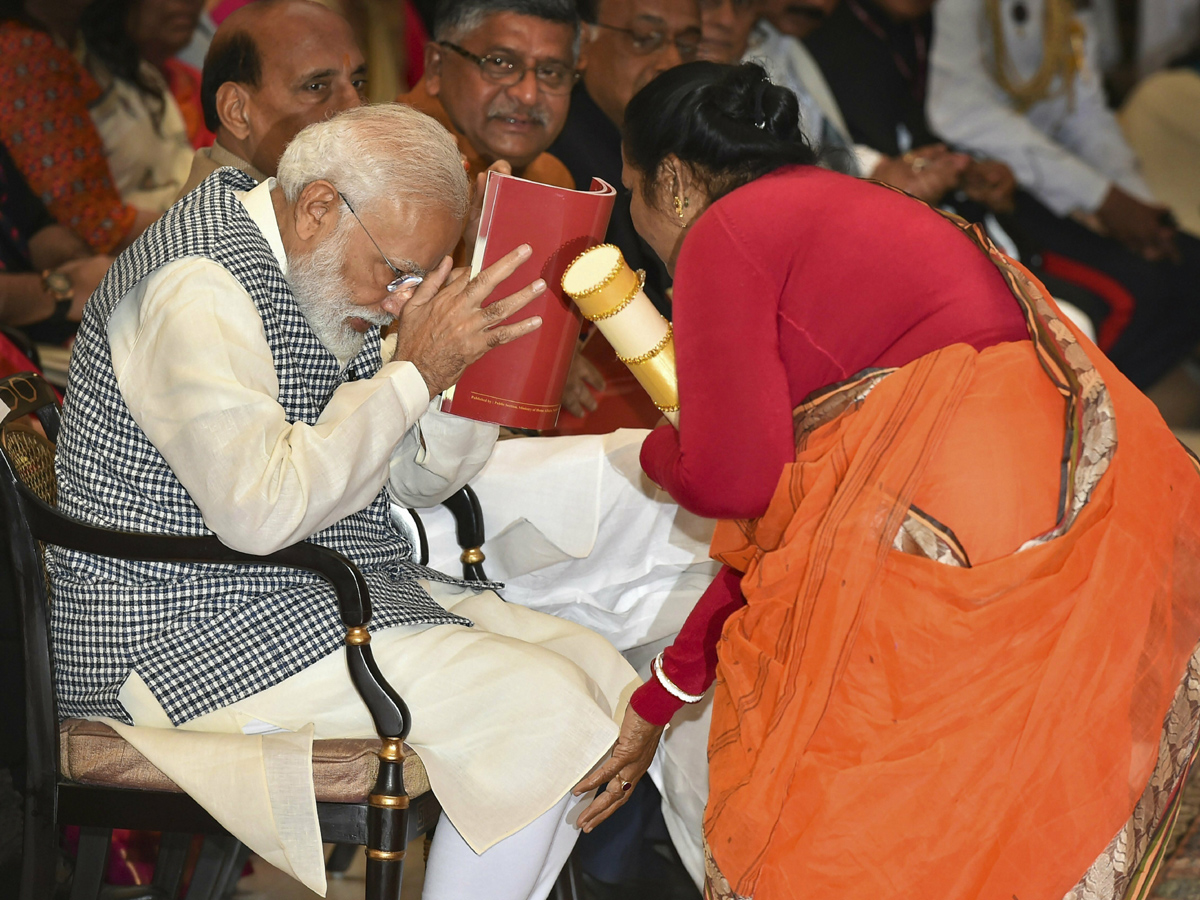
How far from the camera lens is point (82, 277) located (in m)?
3.08

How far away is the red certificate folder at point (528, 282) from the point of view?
Answer: 167cm

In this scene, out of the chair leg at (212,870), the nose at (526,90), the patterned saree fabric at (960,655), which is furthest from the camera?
the nose at (526,90)

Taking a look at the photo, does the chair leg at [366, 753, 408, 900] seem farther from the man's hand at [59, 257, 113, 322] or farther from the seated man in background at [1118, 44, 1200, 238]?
the seated man in background at [1118, 44, 1200, 238]

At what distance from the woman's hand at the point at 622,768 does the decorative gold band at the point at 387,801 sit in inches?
9.6

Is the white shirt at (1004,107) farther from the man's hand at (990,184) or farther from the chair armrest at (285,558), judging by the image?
the chair armrest at (285,558)

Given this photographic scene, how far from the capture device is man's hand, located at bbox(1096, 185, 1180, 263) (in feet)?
15.8

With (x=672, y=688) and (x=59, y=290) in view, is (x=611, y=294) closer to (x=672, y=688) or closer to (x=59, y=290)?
(x=672, y=688)

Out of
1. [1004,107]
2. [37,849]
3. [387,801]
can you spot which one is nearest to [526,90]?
[387,801]

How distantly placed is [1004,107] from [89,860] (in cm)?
437

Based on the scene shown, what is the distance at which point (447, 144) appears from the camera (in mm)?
1751

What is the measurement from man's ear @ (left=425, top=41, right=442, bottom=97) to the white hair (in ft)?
4.21

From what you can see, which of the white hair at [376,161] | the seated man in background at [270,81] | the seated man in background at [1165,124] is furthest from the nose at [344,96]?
the seated man in background at [1165,124]

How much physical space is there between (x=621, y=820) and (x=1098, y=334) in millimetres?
3254

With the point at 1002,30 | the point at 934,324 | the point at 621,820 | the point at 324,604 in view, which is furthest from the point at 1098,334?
the point at 324,604
